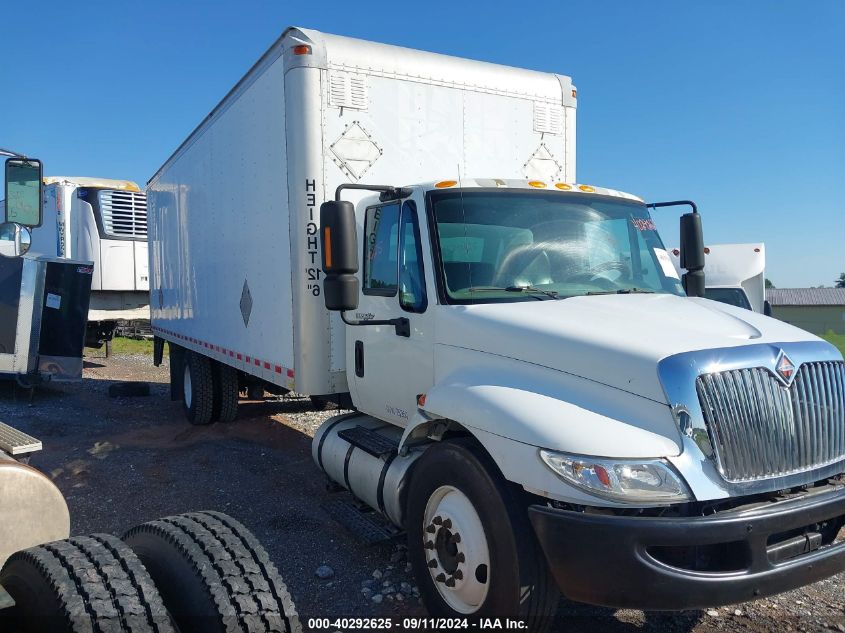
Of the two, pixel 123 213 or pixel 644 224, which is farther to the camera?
pixel 123 213

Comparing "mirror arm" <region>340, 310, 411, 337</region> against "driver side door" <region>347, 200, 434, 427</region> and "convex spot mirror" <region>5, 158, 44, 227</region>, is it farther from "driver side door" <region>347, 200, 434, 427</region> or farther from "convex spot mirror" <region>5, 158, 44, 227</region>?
"convex spot mirror" <region>5, 158, 44, 227</region>

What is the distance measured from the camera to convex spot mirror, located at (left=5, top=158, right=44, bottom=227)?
143 inches

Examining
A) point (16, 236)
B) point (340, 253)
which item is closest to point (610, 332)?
point (340, 253)

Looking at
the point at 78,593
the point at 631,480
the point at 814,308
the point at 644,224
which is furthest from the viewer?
the point at 814,308

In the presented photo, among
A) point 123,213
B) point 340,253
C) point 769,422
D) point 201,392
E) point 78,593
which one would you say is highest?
point 123,213

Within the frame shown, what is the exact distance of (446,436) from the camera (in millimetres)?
3859

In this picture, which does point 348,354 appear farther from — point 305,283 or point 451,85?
point 451,85

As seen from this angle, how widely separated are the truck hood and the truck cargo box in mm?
1599

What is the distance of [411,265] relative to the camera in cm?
425

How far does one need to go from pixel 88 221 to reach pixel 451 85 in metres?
12.2

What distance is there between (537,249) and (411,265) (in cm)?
79

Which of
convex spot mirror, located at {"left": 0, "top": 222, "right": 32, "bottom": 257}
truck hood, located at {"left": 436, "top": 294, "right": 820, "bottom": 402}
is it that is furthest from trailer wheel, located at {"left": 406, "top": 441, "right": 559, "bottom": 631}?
convex spot mirror, located at {"left": 0, "top": 222, "right": 32, "bottom": 257}

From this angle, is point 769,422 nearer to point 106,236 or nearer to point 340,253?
point 340,253

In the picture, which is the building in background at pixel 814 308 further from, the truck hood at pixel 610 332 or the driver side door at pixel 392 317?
the truck hood at pixel 610 332
